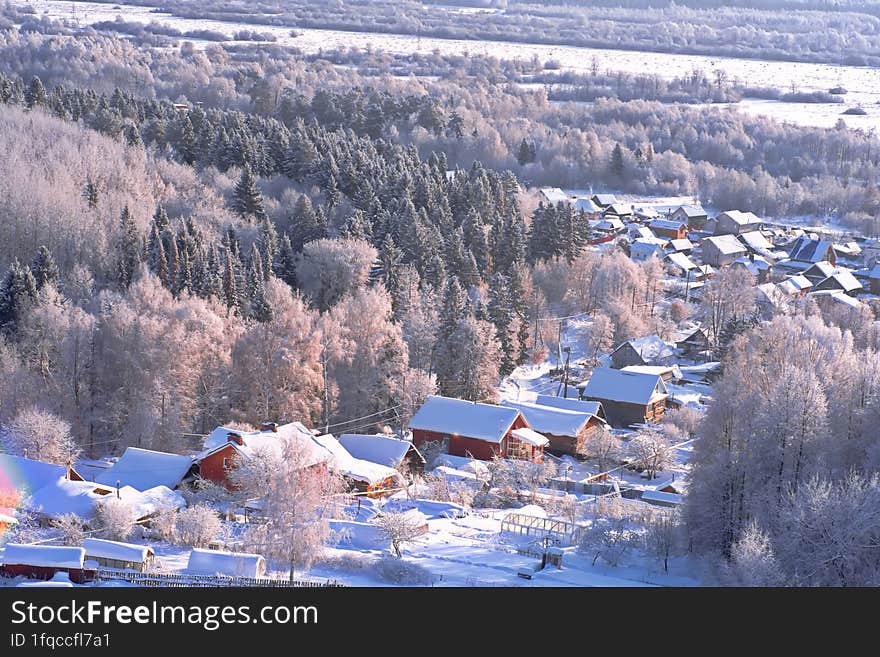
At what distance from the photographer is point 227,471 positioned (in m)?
25.1

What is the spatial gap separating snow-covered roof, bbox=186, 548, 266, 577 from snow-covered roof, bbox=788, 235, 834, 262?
40157mm

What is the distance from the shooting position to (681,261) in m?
51.6

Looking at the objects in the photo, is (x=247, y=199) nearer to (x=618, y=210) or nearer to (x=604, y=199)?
(x=618, y=210)

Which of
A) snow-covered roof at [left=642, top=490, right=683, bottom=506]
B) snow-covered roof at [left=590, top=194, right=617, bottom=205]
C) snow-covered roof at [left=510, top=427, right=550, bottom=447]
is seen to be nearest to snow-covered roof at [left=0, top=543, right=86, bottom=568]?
snow-covered roof at [left=642, top=490, right=683, bottom=506]

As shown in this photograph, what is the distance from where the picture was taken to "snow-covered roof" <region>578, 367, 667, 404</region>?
115 feet

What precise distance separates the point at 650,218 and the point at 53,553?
4785 centimetres

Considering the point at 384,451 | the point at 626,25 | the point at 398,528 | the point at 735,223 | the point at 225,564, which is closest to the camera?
the point at 225,564

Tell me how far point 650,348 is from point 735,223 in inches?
887

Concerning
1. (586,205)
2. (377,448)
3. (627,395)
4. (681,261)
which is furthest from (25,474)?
(586,205)

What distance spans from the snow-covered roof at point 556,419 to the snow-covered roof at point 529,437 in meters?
1.00

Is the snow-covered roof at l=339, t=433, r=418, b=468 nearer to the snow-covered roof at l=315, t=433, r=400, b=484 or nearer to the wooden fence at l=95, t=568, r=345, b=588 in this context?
the snow-covered roof at l=315, t=433, r=400, b=484

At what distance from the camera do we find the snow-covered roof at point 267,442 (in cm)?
2484

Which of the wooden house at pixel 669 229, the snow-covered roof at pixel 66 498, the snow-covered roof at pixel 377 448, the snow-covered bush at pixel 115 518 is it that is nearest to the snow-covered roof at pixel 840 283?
the wooden house at pixel 669 229

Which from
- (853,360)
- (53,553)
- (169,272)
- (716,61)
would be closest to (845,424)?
(853,360)
